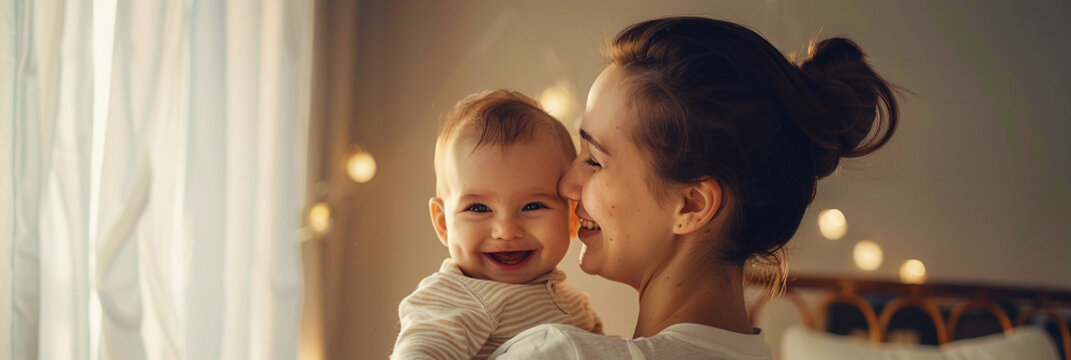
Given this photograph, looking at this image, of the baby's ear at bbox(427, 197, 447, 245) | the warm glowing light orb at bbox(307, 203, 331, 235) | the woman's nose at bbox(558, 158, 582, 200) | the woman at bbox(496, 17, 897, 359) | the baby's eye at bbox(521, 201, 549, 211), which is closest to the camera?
the woman at bbox(496, 17, 897, 359)

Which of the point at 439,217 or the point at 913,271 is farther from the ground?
the point at 439,217

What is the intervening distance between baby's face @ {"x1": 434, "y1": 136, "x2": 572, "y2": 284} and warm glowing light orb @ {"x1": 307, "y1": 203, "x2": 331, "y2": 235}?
1.09m

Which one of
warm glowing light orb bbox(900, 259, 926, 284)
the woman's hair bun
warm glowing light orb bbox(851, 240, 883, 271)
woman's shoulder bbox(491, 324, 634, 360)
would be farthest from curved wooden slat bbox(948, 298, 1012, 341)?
woman's shoulder bbox(491, 324, 634, 360)

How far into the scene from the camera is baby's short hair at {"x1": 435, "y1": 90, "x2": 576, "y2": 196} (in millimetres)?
1157

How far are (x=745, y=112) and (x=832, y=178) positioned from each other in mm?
1642

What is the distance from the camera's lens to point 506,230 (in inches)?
44.9

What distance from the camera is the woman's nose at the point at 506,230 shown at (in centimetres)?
114

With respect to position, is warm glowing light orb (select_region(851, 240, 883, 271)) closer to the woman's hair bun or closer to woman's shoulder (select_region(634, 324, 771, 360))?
the woman's hair bun

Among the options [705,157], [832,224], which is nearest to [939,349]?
[832,224]

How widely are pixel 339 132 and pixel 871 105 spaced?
161 centimetres

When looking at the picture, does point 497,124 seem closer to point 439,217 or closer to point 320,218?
point 439,217

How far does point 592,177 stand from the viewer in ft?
3.39

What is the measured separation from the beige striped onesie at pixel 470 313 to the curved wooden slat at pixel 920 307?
1706 mm

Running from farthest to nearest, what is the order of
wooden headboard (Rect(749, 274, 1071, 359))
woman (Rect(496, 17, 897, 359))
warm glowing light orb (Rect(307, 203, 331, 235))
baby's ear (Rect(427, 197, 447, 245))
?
wooden headboard (Rect(749, 274, 1071, 359)) < warm glowing light orb (Rect(307, 203, 331, 235)) < baby's ear (Rect(427, 197, 447, 245)) < woman (Rect(496, 17, 897, 359))
